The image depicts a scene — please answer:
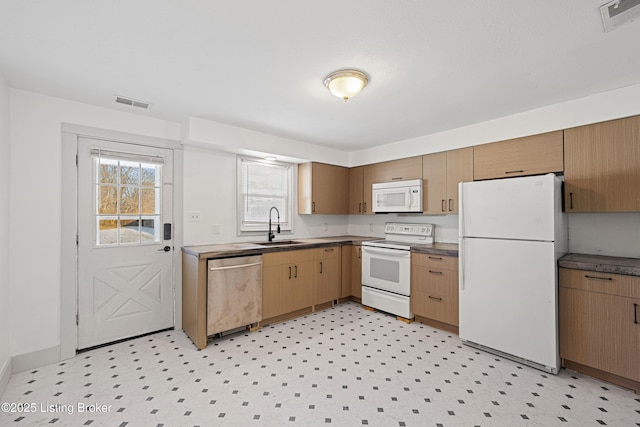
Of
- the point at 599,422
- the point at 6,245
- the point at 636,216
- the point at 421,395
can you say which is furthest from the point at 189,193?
the point at 636,216

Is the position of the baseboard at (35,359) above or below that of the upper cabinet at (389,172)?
below

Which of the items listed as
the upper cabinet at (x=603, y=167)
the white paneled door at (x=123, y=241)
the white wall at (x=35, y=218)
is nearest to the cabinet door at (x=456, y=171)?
the upper cabinet at (x=603, y=167)

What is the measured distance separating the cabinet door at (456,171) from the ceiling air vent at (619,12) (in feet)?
5.80

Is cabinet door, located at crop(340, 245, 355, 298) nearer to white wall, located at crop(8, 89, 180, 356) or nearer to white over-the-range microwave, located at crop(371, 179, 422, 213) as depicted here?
white over-the-range microwave, located at crop(371, 179, 422, 213)

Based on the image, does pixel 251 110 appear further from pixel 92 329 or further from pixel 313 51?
pixel 92 329

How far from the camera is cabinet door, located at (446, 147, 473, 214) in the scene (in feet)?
11.0

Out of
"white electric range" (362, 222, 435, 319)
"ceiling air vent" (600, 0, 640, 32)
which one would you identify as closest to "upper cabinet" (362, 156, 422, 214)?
"white electric range" (362, 222, 435, 319)

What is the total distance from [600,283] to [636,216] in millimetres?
890

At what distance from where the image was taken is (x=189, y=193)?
3.39 metres

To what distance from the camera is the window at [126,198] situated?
9.39 ft

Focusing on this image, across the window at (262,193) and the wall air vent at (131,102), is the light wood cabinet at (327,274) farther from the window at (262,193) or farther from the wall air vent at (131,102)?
the wall air vent at (131,102)

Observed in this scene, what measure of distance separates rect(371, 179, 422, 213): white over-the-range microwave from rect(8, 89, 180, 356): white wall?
3607mm

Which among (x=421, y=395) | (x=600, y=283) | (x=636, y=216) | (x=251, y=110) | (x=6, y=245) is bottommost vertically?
(x=421, y=395)

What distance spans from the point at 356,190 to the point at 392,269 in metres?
1.56
